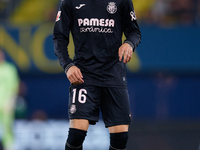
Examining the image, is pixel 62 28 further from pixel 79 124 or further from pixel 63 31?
pixel 79 124

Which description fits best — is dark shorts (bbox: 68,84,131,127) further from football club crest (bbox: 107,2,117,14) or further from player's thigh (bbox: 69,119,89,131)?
football club crest (bbox: 107,2,117,14)

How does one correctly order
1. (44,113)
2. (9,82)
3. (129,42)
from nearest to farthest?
(129,42) → (9,82) → (44,113)

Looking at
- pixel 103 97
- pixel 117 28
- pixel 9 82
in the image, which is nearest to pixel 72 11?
pixel 117 28

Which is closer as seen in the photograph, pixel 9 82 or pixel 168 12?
pixel 9 82

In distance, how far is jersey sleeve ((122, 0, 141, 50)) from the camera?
15.7ft

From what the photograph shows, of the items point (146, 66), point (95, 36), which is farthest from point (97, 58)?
point (146, 66)

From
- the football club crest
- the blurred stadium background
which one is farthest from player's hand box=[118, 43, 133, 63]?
the blurred stadium background

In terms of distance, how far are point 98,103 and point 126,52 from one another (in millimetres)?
613

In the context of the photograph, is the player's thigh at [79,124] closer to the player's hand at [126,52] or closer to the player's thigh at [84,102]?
the player's thigh at [84,102]

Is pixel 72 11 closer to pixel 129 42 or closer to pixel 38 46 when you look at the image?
pixel 129 42

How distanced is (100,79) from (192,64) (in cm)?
764

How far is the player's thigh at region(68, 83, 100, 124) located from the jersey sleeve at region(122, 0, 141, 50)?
0.60m

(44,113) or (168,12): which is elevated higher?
(168,12)

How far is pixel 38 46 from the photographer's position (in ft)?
40.1
